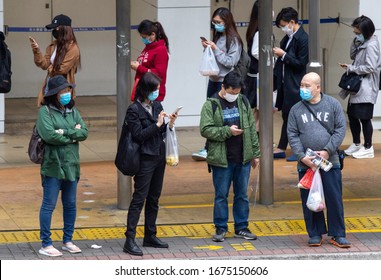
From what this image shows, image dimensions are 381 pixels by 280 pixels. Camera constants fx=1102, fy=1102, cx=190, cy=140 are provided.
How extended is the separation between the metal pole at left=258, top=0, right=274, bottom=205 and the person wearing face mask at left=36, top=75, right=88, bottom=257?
100.0 inches

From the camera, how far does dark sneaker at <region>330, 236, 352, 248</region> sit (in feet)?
33.7

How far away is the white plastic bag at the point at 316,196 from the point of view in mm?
10133

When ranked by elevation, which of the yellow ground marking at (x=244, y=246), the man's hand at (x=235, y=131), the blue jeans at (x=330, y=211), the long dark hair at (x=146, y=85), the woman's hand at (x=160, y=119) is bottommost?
the yellow ground marking at (x=244, y=246)

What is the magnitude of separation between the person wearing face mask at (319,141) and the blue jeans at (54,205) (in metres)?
2.11

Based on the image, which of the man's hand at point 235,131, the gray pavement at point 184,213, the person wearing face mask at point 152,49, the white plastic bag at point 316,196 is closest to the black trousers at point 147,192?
the gray pavement at point 184,213

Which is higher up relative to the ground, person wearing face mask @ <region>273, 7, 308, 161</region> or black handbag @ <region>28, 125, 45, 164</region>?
person wearing face mask @ <region>273, 7, 308, 161</region>

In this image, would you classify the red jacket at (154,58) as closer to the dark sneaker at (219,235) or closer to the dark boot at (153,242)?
the dark sneaker at (219,235)

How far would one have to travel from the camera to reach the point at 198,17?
16.0 meters

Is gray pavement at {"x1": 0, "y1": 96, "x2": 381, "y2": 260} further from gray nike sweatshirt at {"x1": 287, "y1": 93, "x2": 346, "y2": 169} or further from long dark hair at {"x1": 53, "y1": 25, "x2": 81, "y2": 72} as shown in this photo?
long dark hair at {"x1": 53, "y1": 25, "x2": 81, "y2": 72}

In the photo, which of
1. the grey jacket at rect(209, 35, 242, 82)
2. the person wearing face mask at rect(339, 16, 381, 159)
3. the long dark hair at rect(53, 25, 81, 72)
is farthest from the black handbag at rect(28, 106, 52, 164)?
the person wearing face mask at rect(339, 16, 381, 159)

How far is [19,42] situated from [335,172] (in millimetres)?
8217

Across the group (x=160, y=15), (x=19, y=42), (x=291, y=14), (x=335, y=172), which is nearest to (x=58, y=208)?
(x=335, y=172)

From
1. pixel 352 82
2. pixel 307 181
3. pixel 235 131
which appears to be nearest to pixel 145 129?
pixel 235 131

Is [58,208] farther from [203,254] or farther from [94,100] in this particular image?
[94,100]
